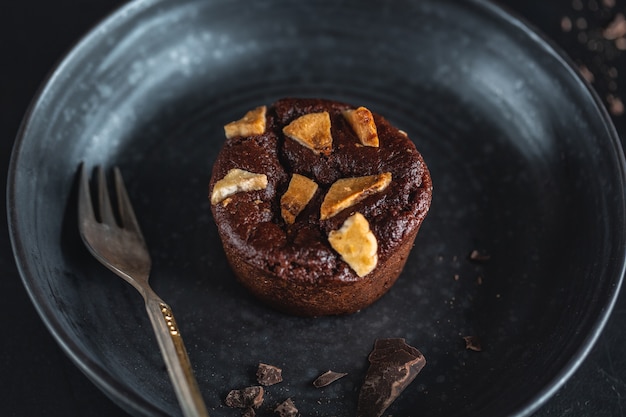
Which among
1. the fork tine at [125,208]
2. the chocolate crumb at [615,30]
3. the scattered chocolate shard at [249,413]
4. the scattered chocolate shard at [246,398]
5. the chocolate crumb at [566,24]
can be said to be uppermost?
the chocolate crumb at [566,24]

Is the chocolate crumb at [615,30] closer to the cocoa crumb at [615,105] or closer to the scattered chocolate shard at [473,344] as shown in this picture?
the cocoa crumb at [615,105]

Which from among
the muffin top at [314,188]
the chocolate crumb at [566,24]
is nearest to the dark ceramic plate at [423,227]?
the muffin top at [314,188]

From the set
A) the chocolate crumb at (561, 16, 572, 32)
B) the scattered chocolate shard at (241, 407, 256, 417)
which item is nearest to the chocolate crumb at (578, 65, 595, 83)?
the chocolate crumb at (561, 16, 572, 32)

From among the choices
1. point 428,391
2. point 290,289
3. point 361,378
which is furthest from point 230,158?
point 428,391

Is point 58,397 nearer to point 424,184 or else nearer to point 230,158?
point 230,158

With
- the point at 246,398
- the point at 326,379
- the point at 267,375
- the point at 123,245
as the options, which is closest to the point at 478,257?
the point at 326,379

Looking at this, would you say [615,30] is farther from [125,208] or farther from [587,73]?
[125,208]

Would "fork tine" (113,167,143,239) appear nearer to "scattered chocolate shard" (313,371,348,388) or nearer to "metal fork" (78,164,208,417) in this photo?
A: "metal fork" (78,164,208,417)
